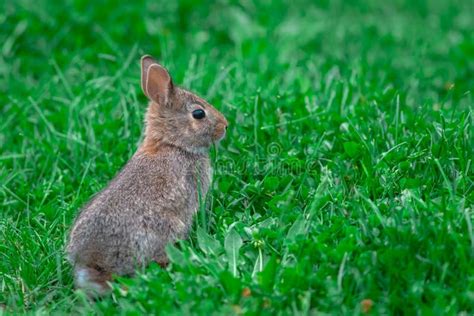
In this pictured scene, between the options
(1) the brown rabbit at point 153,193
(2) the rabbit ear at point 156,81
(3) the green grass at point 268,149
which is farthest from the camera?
(2) the rabbit ear at point 156,81

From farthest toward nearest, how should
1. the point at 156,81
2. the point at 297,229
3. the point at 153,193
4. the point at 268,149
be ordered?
the point at 268,149
the point at 156,81
the point at 153,193
the point at 297,229

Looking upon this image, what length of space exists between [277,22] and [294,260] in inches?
192

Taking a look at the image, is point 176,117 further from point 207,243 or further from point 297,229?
point 297,229

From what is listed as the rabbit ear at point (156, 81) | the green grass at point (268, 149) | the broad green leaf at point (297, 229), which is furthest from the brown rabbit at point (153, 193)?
the broad green leaf at point (297, 229)

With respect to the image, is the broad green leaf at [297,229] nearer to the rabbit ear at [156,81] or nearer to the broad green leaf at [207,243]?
the broad green leaf at [207,243]

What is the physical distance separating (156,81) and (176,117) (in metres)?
0.26

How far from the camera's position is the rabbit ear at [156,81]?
19.7 feet

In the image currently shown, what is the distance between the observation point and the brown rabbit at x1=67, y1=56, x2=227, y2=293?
5.14 meters

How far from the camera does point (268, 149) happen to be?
6.38 meters

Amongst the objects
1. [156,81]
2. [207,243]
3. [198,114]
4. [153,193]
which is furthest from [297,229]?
[156,81]

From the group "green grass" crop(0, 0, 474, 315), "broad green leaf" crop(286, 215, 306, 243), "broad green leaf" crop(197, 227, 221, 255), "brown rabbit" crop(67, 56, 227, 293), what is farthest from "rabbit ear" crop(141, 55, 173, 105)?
"broad green leaf" crop(286, 215, 306, 243)

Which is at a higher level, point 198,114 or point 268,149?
point 198,114

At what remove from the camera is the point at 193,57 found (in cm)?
794

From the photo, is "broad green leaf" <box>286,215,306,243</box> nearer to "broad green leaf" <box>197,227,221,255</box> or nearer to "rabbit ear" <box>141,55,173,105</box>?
"broad green leaf" <box>197,227,221,255</box>
